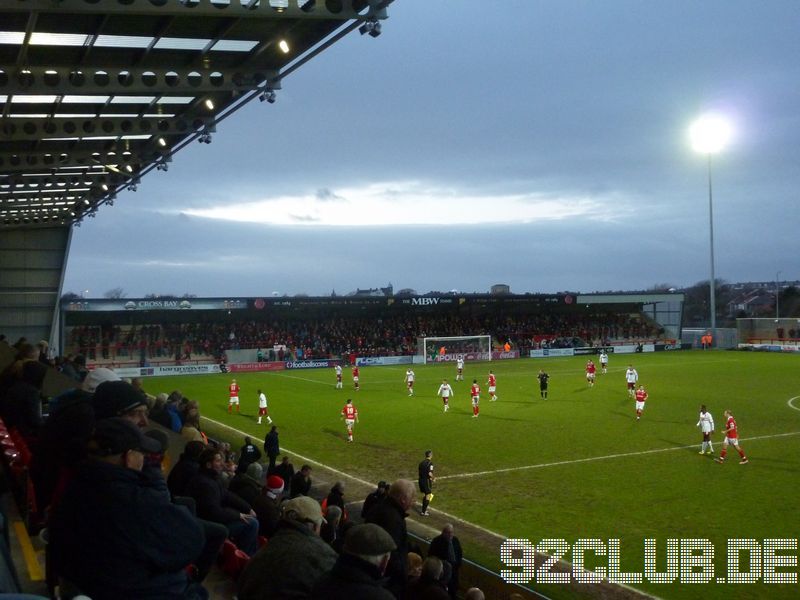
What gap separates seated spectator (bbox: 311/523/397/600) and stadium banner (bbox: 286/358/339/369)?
5316 cm

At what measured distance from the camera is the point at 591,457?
20203 millimetres

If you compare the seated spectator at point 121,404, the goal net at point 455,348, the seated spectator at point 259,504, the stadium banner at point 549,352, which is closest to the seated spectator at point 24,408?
the seated spectator at point 259,504

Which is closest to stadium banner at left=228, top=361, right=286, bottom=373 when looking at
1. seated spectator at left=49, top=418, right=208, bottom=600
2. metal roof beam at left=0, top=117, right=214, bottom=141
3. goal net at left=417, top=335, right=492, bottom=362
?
goal net at left=417, top=335, right=492, bottom=362

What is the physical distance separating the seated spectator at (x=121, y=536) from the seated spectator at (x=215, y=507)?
228cm

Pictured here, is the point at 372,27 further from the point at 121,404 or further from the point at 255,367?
the point at 255,367

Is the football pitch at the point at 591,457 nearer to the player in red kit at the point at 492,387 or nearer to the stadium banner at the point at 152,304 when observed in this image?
the player in red kit at the point at 492,387

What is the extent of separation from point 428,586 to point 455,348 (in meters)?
55.2

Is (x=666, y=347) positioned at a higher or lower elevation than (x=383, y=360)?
higher

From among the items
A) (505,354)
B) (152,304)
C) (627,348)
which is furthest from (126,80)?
(627,348)

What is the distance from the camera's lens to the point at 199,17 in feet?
37.6

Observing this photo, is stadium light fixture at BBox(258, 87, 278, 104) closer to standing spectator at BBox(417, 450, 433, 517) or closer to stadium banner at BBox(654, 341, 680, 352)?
standing spectator at BBox(417, 450, 433, 517)

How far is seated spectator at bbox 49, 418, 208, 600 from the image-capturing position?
3.29m

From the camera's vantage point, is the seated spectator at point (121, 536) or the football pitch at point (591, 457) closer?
the seated spectator at point (121, 536)

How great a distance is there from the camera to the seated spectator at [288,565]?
142 inches
